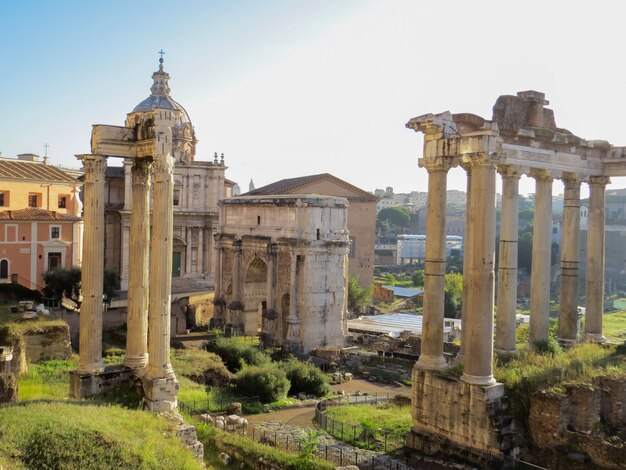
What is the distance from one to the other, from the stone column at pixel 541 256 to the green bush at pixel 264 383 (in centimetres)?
895

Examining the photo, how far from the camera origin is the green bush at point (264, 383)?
21.9m

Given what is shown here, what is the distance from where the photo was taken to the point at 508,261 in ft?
51.1

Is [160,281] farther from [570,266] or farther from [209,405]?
[570,266]

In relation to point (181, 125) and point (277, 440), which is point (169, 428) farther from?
point (181, 125)

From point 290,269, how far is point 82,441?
23.0m

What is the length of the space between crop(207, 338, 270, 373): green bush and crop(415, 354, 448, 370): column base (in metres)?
12.3

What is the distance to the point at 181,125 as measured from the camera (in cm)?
4581

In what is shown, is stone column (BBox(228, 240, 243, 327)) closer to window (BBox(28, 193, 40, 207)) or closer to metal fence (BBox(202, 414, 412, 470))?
window (BBox(28, 193, 40, 207))

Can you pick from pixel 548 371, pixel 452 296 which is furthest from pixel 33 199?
pixel 452 296

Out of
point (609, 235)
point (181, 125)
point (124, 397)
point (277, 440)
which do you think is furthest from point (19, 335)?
point (609, 235)

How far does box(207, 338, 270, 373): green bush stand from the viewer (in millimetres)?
26750

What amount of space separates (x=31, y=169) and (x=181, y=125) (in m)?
12.2

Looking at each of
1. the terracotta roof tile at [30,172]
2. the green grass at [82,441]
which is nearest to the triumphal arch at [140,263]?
the green grass at [82,441]

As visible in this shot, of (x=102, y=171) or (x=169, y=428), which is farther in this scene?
(x=102, y=171)
